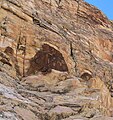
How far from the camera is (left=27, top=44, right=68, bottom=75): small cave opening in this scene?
2859 centimetres

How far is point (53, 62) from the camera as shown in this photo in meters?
29.2

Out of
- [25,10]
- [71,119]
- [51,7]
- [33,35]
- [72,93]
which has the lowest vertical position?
[71,119]

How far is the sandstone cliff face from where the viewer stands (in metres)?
19.4

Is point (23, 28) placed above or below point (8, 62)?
above

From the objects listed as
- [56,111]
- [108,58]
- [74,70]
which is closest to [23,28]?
[74,70]

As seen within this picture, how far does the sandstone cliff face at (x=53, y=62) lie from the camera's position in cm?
1941

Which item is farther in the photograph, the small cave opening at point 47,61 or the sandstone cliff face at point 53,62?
the small cave opening at point 47,61

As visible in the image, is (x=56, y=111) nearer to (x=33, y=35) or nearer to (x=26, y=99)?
(x=26, y=99)

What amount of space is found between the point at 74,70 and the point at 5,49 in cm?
665

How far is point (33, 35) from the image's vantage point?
30.3 metres

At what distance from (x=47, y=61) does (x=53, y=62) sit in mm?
463

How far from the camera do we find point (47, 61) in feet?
95.5

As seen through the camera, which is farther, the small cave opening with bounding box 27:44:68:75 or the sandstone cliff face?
the small cave opening with bounding box 27:44:68:75

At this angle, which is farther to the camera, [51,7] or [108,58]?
[108,58]
